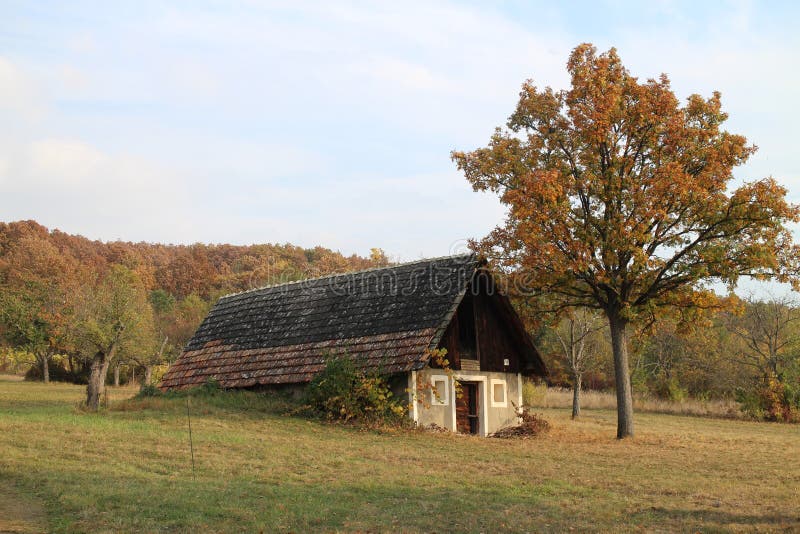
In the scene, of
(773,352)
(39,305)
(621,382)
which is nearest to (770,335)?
(773,352)

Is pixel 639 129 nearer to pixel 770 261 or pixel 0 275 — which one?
pixel 770 261

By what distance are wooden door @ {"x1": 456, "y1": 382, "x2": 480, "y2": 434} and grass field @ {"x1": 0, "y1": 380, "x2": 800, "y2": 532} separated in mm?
2214

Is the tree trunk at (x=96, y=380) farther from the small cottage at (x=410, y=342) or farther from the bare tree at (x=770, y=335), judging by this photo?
the bare tree at (x=770, y=335)

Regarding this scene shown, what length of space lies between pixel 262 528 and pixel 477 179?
15.7 metres

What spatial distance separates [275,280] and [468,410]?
39109mm

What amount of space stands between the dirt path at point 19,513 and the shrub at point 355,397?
419 inches

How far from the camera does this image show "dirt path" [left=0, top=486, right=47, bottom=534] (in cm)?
913

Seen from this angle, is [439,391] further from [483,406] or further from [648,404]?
[648,404]

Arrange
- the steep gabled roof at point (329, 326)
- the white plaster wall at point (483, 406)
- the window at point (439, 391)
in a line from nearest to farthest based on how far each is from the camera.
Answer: the white plaster wall at point (483, 406) < the window at point (439, 391) < the steep gabled roof at point (329, 326)

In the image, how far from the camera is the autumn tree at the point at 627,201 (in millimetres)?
20828

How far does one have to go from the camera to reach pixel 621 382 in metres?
23.2

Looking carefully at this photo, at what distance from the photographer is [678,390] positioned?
4112 centimetres

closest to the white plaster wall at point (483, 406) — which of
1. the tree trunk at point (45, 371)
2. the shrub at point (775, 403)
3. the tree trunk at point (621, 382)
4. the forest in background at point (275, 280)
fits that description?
the forest in background at point (275, 280)

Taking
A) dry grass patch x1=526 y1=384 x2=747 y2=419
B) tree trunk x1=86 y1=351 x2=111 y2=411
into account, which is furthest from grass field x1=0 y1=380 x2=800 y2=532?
dry grass patch x1=526 y1=384 x2=747 y2=419
